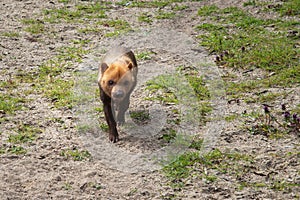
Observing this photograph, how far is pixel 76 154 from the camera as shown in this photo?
20.9 ft

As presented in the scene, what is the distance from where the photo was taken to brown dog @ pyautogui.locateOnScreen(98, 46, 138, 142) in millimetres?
6207

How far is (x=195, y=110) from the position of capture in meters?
7.39

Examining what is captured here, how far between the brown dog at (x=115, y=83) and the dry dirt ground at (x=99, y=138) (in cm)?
31

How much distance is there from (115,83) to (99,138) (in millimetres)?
849

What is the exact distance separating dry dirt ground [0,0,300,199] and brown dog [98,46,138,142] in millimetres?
307

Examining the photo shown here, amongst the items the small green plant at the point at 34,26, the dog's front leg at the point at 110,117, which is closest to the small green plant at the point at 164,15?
the small green plant at the point at 34,26

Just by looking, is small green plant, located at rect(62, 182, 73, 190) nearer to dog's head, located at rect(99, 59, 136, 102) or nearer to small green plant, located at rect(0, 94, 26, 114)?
dog's head, located at rect(99, 59, 136, 102)

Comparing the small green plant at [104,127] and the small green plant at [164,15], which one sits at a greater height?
the small green plant at [164,15]

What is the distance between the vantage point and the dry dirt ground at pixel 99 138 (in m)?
5.70

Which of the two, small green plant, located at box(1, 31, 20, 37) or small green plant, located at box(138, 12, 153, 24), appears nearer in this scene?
small green plant, located at box(1, 31, 20, 37)

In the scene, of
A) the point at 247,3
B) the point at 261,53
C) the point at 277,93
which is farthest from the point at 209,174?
the point at 247,3

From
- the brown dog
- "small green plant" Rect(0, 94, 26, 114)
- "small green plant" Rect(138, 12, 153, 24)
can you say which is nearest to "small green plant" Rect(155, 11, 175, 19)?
"small green plant" Rect(138, 12, 153, 24)

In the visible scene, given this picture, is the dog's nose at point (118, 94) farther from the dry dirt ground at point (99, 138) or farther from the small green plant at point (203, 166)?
the small green plant at point (203, 166)

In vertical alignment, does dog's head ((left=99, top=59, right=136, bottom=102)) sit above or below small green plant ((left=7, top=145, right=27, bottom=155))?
above
